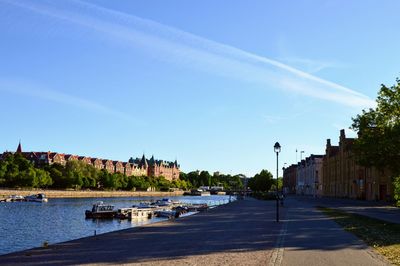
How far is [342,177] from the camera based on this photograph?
117 m

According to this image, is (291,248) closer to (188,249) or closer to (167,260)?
(188,249)

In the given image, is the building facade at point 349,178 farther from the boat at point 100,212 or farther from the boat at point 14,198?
the boat at point 14,198

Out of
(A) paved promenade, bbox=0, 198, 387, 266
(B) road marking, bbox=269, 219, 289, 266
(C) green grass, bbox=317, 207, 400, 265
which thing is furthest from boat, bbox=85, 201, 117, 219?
(B) road marking, bbox=269, 219, 289, 266

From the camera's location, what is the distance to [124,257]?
1761 cm

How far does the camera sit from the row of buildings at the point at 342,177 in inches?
3494

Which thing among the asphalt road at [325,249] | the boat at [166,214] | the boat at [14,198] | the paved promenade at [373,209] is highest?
the paved promenade at [373,209]

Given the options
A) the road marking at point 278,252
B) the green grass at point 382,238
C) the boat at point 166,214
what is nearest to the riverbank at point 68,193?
the boat at point 166,214

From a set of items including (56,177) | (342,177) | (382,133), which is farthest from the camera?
(56,177)

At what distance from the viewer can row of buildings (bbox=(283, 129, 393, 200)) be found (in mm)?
88750

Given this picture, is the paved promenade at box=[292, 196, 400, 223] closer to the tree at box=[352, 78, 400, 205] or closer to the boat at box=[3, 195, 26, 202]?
the tree at box=[352, 78, 400, 205]

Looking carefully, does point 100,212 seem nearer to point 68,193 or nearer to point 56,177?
point 68,193

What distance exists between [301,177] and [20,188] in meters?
101

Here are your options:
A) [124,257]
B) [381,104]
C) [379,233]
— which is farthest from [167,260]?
[381,104]

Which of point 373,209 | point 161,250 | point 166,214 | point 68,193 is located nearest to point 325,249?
point 161,250
